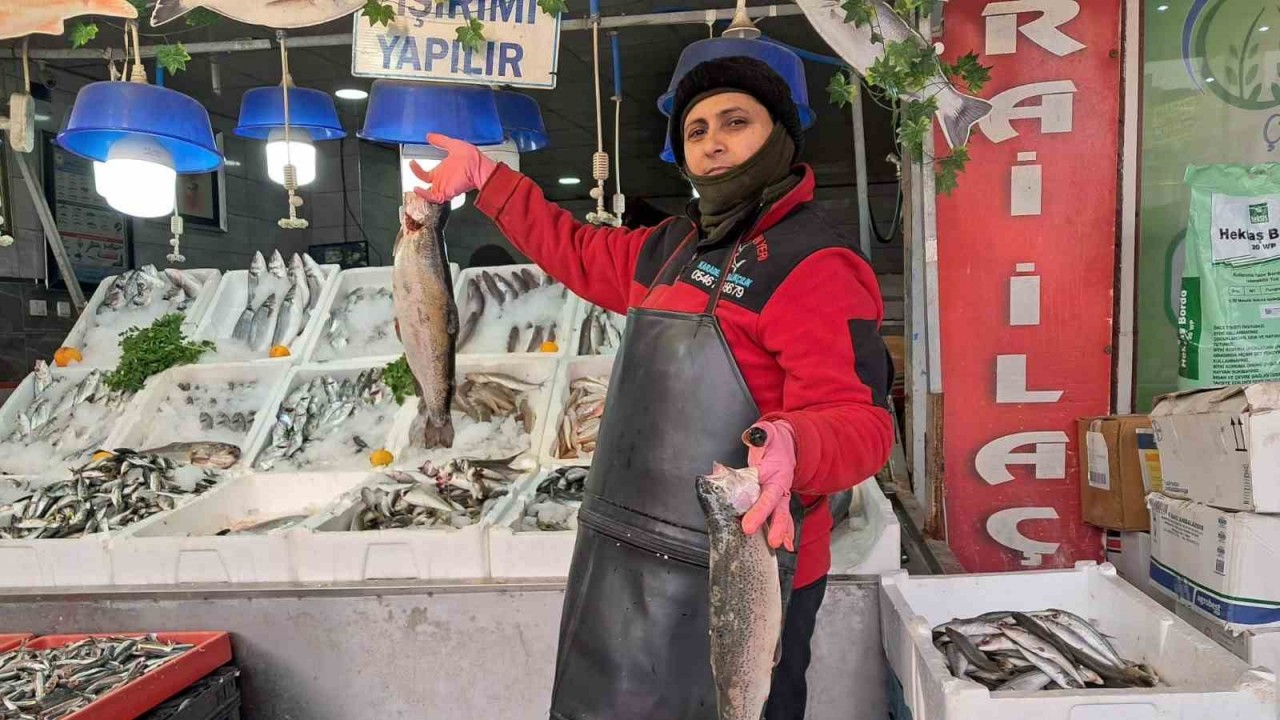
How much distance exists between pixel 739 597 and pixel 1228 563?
2143 millimetres

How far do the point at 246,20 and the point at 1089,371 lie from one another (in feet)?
12.6

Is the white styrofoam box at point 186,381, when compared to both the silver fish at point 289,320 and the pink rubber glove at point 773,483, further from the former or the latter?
the pink rubber glove at point 773,483

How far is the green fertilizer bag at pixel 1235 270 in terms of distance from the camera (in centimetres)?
305

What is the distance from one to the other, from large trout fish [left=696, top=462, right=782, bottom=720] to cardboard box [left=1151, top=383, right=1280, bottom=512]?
202 centimetres

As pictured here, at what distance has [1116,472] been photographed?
10.9 feet

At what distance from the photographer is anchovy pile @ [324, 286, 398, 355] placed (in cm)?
499

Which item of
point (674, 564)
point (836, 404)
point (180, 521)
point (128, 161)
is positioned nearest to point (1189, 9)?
point (836, 404)

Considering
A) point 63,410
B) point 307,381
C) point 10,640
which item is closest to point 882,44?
point 307,381

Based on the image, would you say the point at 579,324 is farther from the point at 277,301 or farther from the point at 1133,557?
the point at 1133,557

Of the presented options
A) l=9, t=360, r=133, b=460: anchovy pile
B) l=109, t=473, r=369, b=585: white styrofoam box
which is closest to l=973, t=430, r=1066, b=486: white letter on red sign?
l=109, t=473, r=369, b=585: white styrofoam box

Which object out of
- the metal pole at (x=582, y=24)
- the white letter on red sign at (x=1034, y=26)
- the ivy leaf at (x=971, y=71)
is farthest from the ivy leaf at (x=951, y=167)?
the metal pole at (x=582, y=24)

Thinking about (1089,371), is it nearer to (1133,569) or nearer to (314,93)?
(1133,569)

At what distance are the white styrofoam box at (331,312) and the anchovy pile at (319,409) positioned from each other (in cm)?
22

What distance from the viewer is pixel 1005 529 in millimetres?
3689
